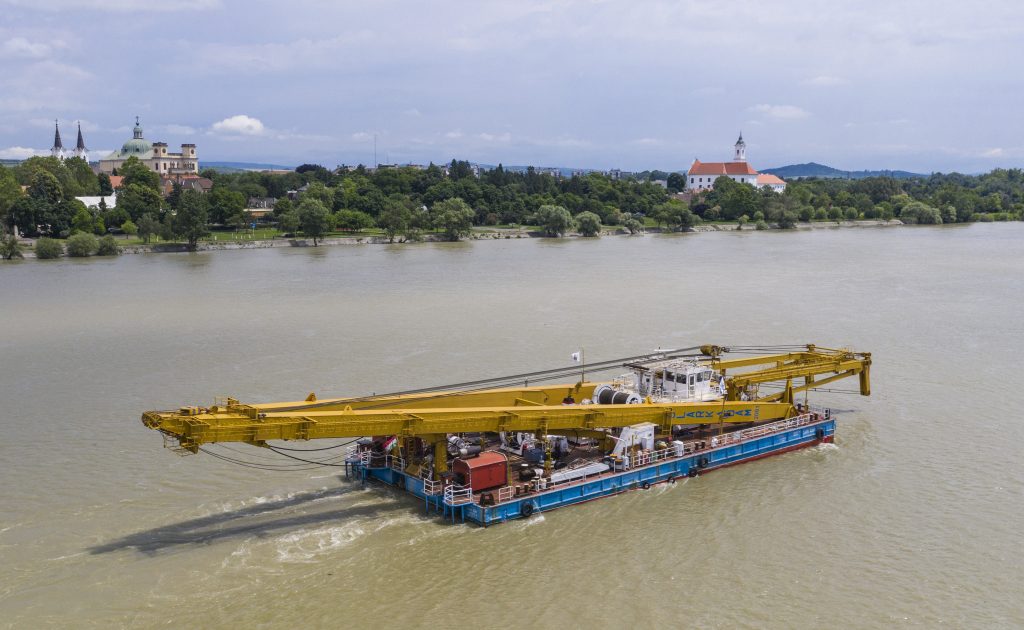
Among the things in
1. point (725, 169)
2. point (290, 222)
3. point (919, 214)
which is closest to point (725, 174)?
point (725, 169)

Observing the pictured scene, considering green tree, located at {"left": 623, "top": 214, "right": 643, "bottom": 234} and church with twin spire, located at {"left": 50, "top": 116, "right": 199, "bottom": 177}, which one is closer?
green tree, located at {"left": 623, "top": 214, "right": 643, "bottom": 234}

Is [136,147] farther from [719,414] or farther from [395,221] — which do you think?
[719,414]

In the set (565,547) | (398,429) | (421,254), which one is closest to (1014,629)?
(565,547)

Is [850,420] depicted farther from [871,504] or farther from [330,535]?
[330,535]

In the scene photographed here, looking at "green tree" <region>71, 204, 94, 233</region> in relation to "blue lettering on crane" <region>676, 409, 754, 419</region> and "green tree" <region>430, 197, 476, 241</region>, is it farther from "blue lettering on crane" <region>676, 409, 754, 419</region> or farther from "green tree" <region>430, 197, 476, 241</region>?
"blue lettering on crane" <region>676, 409, 754, 419</region>

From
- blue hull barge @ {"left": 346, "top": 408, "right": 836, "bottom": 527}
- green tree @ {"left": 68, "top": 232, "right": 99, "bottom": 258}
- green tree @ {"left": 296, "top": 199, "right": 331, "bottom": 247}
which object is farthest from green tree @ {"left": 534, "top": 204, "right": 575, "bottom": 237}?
blue hull barge @ {"left": 346, "top": 408, "right": 836, "bottom": 527}

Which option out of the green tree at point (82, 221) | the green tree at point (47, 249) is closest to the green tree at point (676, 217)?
the green tree at point (82, 221)

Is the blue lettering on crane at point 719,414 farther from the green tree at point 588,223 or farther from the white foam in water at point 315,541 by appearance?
the green tree at point 588,223
